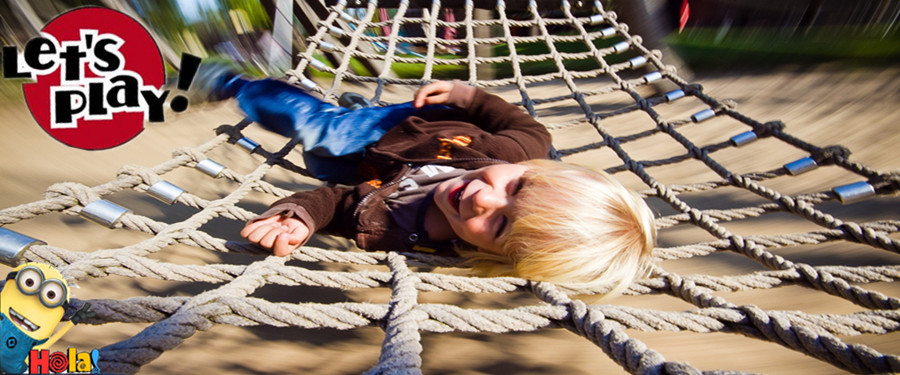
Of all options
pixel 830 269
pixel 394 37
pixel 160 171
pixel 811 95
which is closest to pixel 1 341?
pixel 160 171

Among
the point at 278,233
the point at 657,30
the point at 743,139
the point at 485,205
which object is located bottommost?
the point at 278,233

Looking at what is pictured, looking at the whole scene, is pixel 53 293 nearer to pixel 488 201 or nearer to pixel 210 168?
pixel 488 201

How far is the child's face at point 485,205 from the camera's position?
26.5 inches

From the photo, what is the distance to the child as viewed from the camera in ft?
2.10

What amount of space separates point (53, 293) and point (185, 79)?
1.15 meters

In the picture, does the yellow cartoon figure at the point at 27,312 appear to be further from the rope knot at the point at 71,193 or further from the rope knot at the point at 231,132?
the rope knot at the point at 231,132

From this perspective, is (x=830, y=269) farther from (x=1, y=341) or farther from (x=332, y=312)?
(x=1, y=341)

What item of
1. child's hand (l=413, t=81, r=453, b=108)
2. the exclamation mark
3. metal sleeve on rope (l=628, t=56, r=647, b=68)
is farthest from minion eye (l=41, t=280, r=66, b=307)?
metal sleeve on rope (l=628, t=56, r=647, b=68)

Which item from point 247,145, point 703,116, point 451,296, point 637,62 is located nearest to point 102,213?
point 247,145

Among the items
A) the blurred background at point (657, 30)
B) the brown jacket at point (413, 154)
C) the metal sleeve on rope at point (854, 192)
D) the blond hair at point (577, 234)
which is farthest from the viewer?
the blurred background at point (657, 30)

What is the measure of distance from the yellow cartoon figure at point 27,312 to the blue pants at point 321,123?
623 millimetres

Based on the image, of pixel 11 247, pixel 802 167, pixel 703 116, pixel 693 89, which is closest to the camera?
pixel 11 247

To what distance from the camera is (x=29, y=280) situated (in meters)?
0.37

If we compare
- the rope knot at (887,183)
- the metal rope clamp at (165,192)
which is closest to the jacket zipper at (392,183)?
the metal rope clamp at (165,192)
